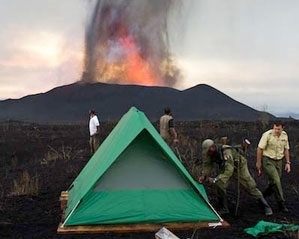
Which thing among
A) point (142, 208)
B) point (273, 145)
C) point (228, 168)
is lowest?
point (142, 208)

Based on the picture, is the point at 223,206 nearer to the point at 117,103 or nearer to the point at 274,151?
the point at 274,151

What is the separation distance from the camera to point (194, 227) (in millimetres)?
9031

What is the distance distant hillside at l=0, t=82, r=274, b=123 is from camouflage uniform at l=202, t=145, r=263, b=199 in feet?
153

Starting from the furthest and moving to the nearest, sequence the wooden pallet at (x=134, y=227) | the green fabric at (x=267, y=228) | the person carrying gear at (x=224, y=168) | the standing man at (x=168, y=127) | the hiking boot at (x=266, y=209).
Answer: the standing man at (x=168, y=127) → the hiking boot at (x=266, y=209) → the person carrying gear at (x=224, y=168) → the wooden pallet at (x=134, y=227) → the green fabric at (x=267, y=228)

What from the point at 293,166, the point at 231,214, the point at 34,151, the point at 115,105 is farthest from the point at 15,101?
the point at 231,214

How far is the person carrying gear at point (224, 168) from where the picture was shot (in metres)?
9.60

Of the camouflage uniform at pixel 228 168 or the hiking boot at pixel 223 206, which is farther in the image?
the hiking boot at pixel 223 206

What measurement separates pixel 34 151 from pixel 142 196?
14.2 metres

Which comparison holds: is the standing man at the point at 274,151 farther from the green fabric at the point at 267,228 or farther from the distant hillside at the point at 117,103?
the distant hillside at the point at 117,103

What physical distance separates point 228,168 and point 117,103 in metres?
54.1

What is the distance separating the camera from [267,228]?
333 inches

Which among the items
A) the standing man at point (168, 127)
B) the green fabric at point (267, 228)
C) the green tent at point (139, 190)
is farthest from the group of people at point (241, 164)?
the standing man at point (168, 127)

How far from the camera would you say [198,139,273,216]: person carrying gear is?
31.5 feet

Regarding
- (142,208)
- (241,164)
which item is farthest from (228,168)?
(142,208)
